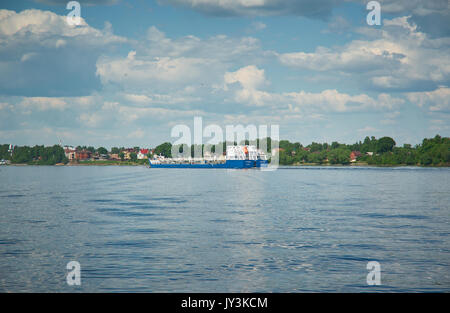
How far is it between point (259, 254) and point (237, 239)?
4.56 metres

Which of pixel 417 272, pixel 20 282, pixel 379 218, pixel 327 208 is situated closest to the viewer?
pixel 20 282

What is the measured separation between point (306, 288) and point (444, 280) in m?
6.17

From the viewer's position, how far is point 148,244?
27.1 m

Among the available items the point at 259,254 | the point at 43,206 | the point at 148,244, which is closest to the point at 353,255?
the point at 259,254

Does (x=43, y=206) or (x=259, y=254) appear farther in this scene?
(x=43, y=206)

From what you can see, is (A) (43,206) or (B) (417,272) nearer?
(B) (417,272)

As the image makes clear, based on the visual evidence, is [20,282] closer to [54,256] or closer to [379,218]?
[54,256]
